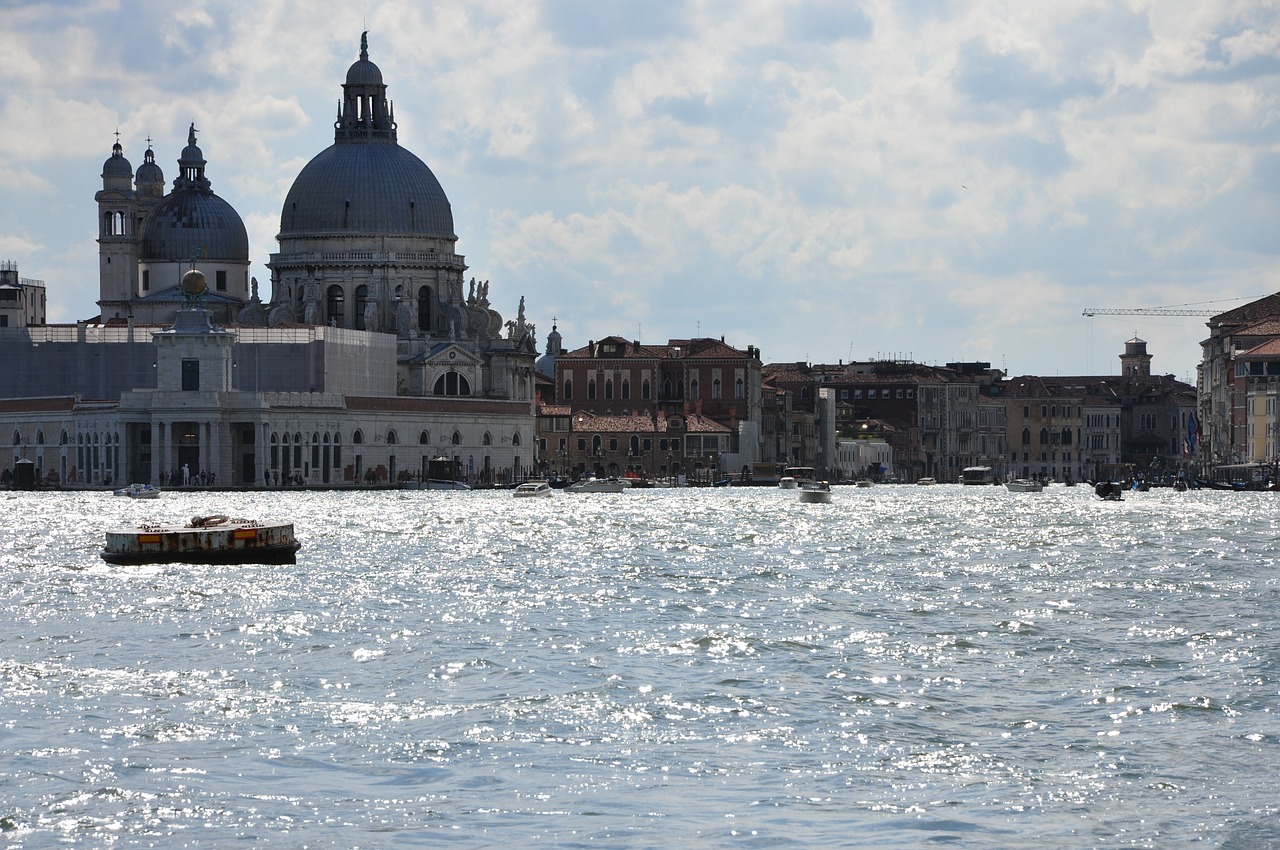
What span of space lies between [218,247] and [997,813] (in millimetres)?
116940

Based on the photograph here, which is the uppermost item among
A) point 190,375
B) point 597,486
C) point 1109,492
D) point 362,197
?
point 362,197

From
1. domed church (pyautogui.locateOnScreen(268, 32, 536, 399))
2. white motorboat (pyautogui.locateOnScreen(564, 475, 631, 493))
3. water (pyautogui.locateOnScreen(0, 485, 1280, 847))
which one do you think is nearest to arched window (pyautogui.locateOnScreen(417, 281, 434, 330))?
domed church (pyautogui.locateOnScreen(268, 32, 536, 399))

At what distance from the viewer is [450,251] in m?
129

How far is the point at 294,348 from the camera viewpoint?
115250 millimetres

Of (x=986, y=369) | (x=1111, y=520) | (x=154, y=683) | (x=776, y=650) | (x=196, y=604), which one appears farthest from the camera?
(x=986, y=369)

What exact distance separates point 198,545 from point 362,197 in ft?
266

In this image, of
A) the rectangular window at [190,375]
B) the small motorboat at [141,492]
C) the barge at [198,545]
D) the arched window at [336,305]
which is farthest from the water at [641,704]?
the arched window at [336,305]

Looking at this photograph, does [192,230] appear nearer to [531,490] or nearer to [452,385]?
[452,385]

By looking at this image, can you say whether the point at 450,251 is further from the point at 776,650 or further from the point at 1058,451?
the point at 776,650

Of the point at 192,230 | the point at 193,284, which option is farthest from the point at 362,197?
the point at 193,284

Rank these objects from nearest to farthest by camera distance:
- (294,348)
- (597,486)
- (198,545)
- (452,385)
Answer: (198,545) < (597,486) < (294,348) < (452,385)

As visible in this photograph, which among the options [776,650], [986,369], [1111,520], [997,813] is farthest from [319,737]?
[986,369]

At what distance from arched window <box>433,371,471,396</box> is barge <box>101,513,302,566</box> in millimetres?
80526

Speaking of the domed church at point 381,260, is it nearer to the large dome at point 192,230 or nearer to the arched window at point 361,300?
the arched window at point 361,300
